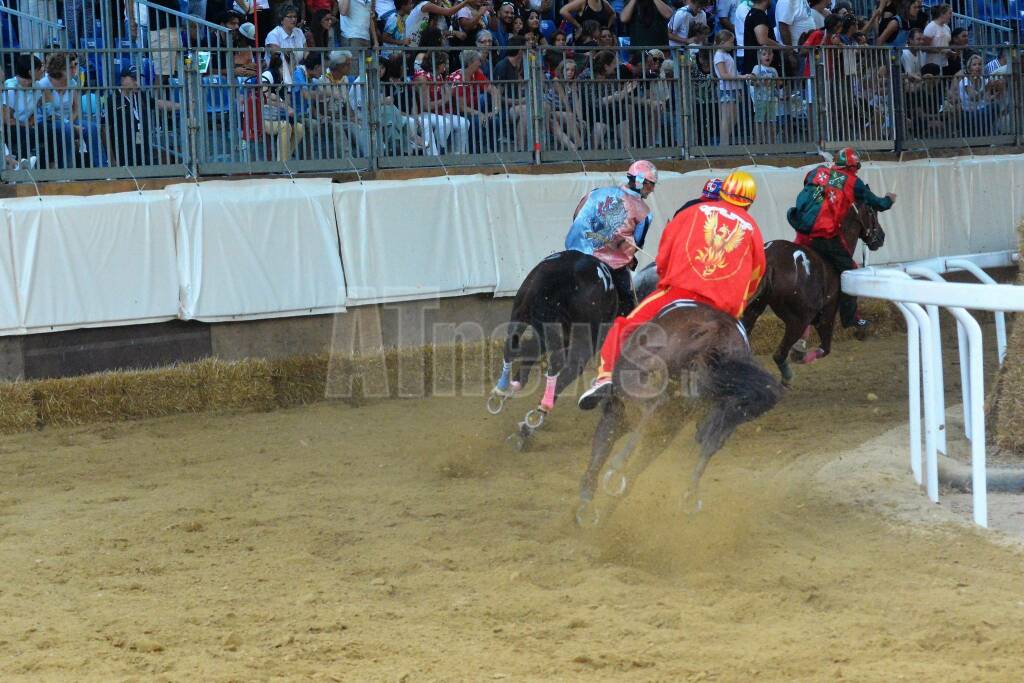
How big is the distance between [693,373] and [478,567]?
162 cm

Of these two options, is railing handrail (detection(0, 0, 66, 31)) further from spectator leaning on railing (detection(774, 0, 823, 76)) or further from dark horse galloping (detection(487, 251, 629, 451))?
spectator leaning on railing (detection(774, 0, 823, 76))

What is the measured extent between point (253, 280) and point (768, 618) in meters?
7.15

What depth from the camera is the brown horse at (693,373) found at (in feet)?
23.5

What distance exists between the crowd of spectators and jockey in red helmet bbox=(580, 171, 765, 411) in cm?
572

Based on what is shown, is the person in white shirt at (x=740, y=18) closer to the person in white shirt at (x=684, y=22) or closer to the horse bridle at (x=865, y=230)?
the person in white shirt at (x=684, y=22)

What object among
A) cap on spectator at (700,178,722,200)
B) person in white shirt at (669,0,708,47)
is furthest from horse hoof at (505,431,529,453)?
person in white shirt at (669,0,708,47)

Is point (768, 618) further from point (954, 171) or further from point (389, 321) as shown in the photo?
point (954, 171)

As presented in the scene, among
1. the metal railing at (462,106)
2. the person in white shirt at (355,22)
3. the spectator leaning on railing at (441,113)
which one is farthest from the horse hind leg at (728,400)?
the person in white shirt at (355,22)

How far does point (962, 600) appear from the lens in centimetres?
593

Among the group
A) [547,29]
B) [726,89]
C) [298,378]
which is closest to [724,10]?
[547,29]

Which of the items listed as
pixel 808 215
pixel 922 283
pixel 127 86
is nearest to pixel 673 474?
pixel 922 283

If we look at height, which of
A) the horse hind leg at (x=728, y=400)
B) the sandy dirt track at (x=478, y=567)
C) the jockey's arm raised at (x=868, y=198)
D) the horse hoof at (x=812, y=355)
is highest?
the jockey's arm raised at (x=868, y=198)

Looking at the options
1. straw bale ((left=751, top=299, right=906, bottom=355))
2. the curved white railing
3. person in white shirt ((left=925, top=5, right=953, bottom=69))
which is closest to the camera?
the curved white railing

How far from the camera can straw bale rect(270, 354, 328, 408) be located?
1183 cm
